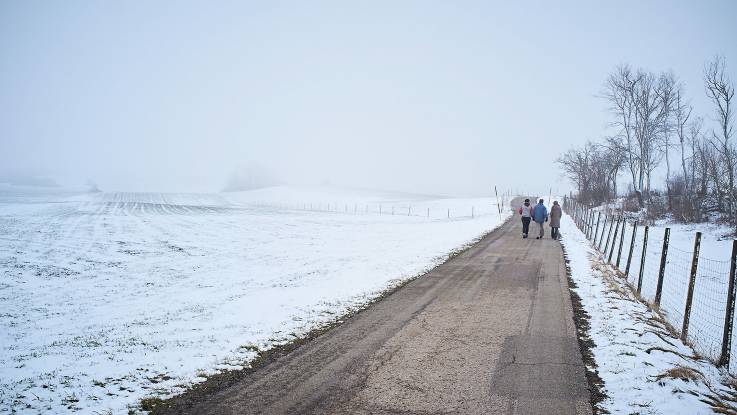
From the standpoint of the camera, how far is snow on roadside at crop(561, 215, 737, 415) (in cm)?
432

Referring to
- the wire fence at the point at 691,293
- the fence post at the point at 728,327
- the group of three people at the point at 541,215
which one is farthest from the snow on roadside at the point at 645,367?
the group of three people at the point at 541,215

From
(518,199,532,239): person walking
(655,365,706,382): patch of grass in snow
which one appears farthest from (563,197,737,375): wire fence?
(518,199,532,239): person walking

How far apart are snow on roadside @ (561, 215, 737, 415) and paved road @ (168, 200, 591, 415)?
367 millimetres

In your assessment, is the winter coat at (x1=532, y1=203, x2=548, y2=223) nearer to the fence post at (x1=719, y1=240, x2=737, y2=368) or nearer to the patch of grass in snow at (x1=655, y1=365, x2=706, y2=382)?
the fence post at (x1=719, y1=240, x2=737, y2=368)

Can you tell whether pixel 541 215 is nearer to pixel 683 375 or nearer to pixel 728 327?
pixel 728 327

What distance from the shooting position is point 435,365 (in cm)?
529

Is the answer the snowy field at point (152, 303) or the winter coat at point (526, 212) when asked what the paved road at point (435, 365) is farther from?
the winter coat at point (526, 212)

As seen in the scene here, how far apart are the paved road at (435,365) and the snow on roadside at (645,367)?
0.37 m

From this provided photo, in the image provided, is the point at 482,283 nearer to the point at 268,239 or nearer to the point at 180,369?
the point at 180,369

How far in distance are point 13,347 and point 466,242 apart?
55.6 feet

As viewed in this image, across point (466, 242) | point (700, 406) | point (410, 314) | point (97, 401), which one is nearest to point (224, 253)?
point (466, 242)

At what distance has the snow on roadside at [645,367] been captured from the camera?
4.32 meters

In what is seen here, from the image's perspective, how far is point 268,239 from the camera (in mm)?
23891

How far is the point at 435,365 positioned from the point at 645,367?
2759 millimetres
